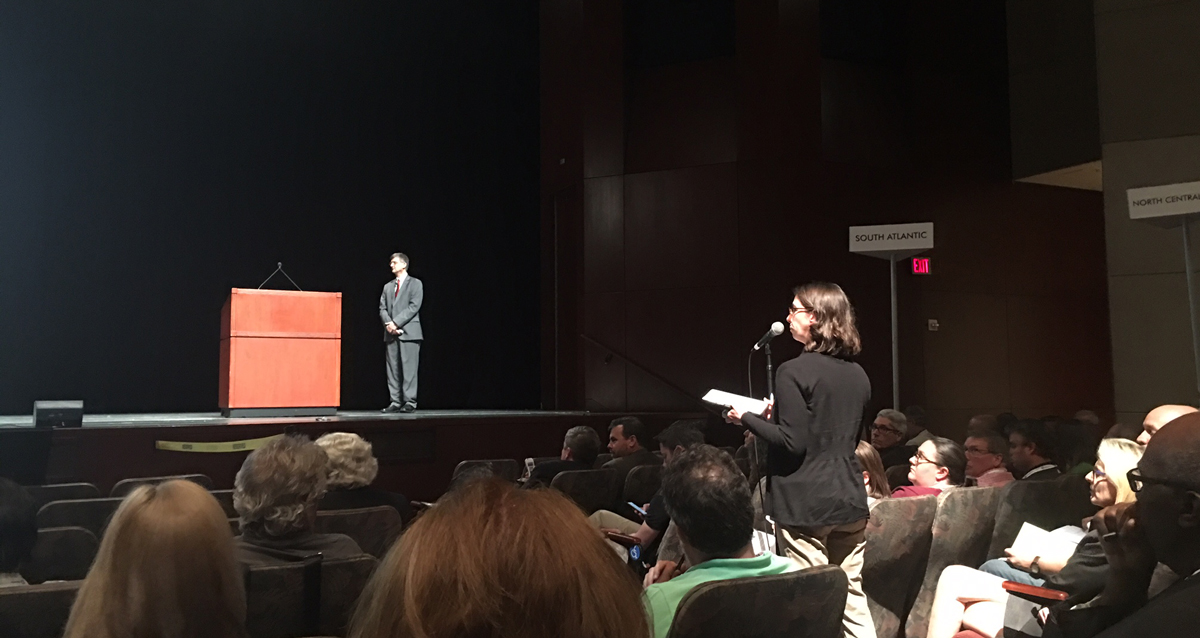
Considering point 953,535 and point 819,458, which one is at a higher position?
point 819,458

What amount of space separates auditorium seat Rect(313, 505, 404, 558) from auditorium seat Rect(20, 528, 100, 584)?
Result: 2.24 ft

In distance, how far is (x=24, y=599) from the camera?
5.58 ft

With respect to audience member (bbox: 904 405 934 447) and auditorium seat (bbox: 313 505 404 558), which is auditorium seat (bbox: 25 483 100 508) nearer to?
auditorium seat (bbox: 313 505 404 558)

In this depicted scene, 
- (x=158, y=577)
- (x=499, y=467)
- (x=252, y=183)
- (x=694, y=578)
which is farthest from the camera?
(x=252, y=183)

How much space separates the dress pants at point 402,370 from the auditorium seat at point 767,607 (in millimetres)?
6294

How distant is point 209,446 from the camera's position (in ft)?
19.2

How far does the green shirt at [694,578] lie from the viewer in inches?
73.7

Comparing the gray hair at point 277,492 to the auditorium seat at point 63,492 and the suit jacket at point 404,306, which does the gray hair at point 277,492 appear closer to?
the auditorium seat at point 63,492

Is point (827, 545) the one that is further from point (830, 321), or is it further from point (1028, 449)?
point (1028, 449)

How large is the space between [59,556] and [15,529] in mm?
220

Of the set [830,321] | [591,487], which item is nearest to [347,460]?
[591,487]

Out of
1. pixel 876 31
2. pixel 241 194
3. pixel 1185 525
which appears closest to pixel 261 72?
pixel 241 194

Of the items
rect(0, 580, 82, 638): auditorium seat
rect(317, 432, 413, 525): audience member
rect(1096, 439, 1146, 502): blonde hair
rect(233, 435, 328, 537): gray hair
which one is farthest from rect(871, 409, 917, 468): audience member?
rect(0, 580, 82, 638): auditorium seat

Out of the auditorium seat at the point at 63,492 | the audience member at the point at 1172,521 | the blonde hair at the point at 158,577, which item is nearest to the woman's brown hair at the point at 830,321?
the audience member at the point at 1172,521
